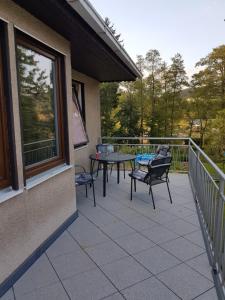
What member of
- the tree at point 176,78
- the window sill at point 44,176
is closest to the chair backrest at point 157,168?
the window sill at point 44,176

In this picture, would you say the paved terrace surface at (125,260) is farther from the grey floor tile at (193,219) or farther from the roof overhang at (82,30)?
the roof overhang at (82,30)

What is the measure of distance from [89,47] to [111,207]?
7.94 ft

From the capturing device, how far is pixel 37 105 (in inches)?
102

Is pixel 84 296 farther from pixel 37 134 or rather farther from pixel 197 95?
pixel 197 95

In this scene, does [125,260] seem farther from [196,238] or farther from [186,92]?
[186,92]

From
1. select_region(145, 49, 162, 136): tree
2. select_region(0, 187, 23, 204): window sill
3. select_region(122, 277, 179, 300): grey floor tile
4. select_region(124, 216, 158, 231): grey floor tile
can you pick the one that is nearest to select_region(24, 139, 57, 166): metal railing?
select_region(0, 187, 23, 204): window sill

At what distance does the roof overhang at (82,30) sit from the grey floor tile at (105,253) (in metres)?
2.36

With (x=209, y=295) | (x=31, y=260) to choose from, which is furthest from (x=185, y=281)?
(x=31, y=260)

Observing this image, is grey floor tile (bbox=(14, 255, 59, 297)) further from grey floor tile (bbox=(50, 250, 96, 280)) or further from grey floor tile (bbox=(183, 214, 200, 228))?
grey floor tile (bbox=(183, 214, 200, 228))

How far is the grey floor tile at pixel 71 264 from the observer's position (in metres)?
2.12

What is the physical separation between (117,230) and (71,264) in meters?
0.85

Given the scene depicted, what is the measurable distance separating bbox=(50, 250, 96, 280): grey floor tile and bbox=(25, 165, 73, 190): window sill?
0.78m

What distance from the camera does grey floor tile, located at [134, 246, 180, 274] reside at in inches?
85.8

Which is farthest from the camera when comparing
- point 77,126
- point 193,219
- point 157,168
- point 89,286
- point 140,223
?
point 77,126
